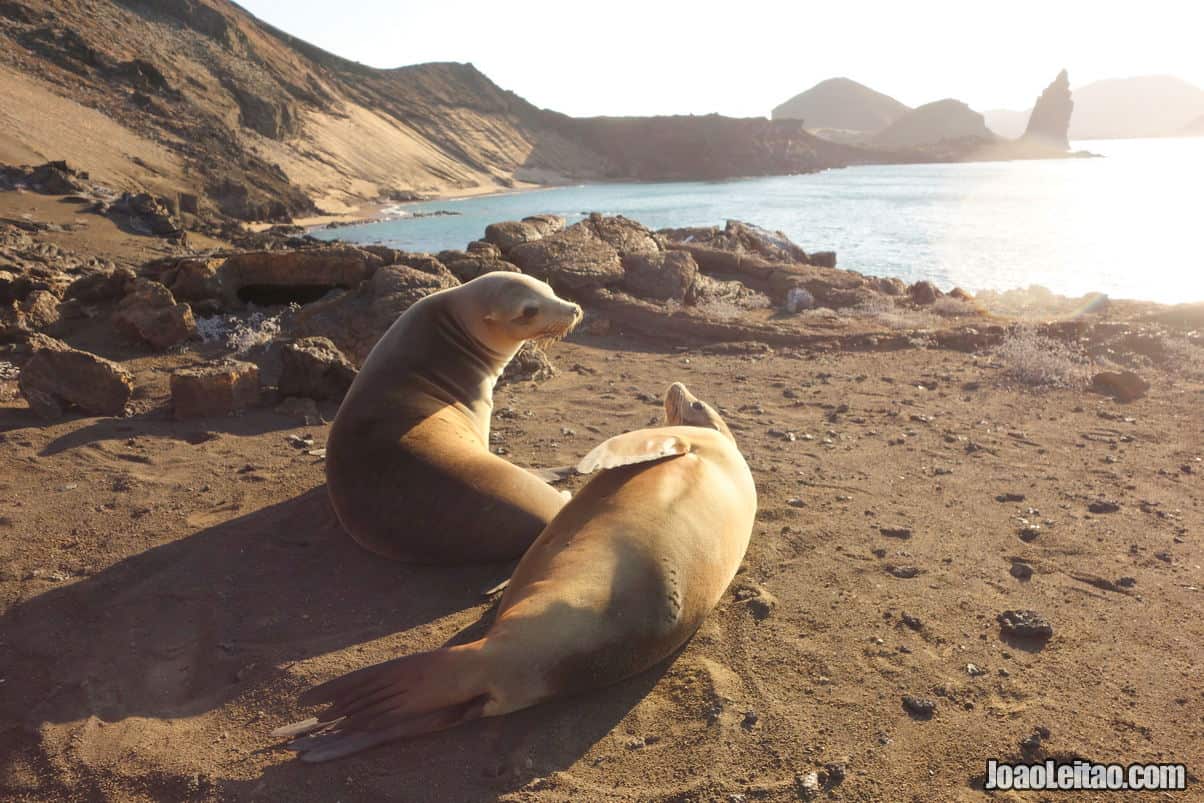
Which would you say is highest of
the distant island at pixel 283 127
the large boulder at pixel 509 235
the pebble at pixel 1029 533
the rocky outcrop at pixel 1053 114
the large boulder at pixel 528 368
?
the rocky outcrop at pixel 1053 114

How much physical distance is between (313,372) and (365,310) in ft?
4.58

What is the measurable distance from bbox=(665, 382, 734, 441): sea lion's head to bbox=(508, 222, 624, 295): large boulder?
5.32 metres

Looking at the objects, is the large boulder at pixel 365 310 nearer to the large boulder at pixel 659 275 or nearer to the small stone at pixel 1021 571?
the large boulder at pixel 659 275

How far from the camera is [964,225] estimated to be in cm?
3145

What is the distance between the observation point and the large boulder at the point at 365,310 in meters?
7.05

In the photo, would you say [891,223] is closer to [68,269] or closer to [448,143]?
[68,269]

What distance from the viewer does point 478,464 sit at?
12.6ft

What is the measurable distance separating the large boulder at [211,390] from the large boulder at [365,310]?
1339mm

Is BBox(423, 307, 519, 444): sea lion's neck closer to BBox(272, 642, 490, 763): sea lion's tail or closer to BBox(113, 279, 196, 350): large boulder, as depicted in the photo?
BBox(272, 642, 490, 763): sea lion's tail

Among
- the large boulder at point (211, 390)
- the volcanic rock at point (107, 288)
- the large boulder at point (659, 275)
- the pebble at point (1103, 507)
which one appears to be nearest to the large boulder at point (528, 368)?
the large boulder at point (211, 390)

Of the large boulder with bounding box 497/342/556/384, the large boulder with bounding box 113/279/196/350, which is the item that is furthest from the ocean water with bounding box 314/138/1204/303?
the large boulder with bounding box 113/279/196/350

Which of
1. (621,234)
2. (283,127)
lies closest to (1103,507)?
(621,234)

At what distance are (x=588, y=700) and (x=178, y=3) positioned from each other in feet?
191

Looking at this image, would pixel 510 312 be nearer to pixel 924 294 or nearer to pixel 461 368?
pixel 461 368
